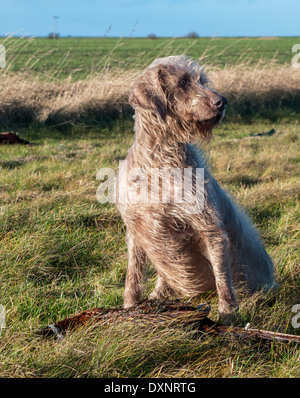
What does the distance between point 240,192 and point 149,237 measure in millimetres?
2827

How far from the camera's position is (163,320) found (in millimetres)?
2627

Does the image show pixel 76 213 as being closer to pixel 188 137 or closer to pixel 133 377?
pixel 188 137

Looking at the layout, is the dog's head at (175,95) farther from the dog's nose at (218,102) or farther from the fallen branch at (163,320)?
the fallen branch at (163,320)

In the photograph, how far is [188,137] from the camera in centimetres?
281

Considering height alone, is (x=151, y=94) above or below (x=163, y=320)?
above

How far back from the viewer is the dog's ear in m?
2.77

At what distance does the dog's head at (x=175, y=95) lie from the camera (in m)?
2.75

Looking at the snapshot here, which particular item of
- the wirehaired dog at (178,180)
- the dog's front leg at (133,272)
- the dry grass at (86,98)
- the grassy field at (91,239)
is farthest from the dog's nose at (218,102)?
the dry grass at (86,98)

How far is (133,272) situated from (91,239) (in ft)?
3.61

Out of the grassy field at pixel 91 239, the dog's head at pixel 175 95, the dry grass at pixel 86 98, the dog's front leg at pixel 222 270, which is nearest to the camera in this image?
the grassy field at pixel 91 239

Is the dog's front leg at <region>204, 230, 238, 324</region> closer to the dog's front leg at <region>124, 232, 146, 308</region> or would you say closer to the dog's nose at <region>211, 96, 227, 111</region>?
the dog's front leg at <region>124, 232, 146, 308</region>

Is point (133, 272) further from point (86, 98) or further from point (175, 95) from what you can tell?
point (86, 98)

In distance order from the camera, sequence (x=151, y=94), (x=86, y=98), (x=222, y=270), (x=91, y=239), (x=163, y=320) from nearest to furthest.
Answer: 1. (x=163, y=320)
2. (x=151, y=94)
3. (x=222, y=270)
4. (x=91, y=239)
5. (x=86, y=98)

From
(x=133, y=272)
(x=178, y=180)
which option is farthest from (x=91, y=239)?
(x=178, y=180)
